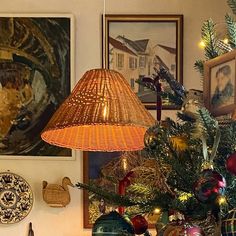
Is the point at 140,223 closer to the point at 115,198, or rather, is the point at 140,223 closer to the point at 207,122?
the point at 115,198

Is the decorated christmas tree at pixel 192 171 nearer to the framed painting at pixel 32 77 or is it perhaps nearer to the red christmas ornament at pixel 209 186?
the red christmas ornament at pixel 209 186

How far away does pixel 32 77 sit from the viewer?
2.23m

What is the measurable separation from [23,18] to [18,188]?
731 millimetres

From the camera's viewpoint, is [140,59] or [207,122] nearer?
[207,122]

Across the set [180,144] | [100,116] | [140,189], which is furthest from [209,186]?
[100,116]

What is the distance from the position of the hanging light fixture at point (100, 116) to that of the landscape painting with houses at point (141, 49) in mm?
867

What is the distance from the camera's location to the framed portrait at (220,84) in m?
0.80

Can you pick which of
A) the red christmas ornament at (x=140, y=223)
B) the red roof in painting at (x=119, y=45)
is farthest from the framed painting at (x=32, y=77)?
the red christmas ornament at (x=140, y=223)

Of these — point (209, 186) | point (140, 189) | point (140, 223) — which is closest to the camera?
point (209, 186)

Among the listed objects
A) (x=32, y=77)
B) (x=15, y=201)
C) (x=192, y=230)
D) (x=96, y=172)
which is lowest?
(x=15, y=201)

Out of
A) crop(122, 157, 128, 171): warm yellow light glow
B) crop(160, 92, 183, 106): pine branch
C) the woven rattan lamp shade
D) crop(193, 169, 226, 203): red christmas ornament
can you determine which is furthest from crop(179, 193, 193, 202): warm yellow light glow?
crop(122, 157, 128, 171): warm yellow light glow

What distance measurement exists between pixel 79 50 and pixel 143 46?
10.9 inches

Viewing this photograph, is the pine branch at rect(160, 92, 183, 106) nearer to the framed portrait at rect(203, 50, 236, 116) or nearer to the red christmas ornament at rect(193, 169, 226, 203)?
the framed portrait at rect(203, 50, 236, 116)

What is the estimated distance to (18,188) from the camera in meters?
2.20
